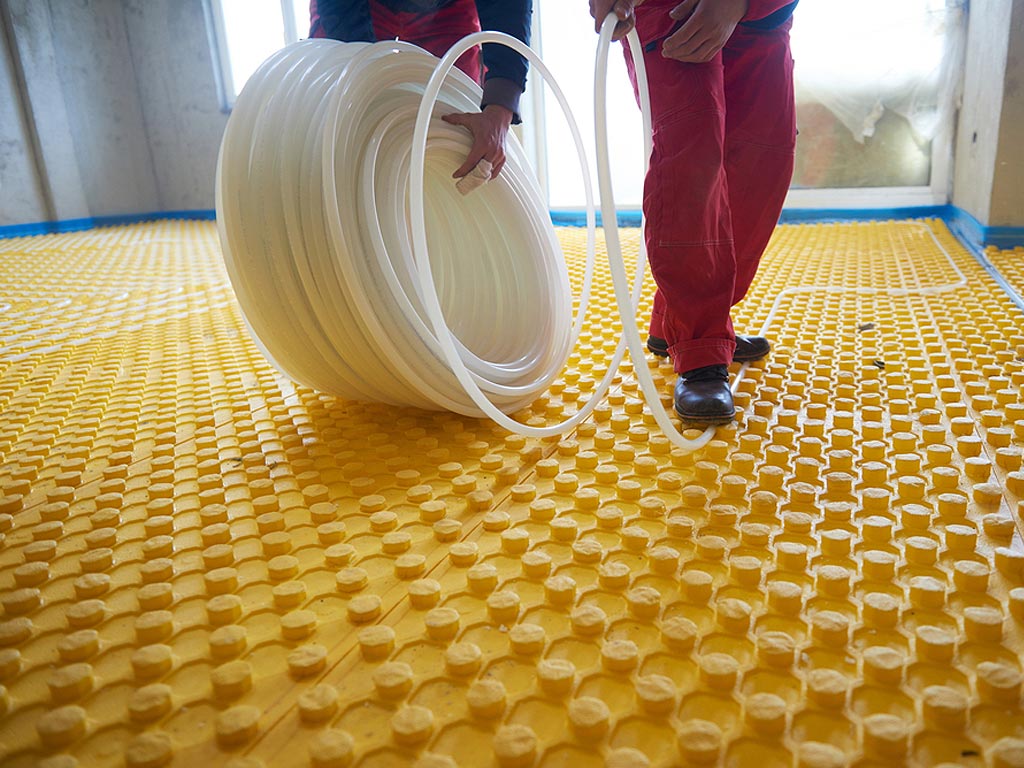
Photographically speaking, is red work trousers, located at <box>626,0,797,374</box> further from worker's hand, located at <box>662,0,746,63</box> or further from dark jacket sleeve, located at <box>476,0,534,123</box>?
dark jacket sleeve, located at <box>476,0,534,123</box>

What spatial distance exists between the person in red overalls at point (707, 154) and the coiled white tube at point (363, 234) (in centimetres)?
10

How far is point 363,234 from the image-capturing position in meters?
1.44

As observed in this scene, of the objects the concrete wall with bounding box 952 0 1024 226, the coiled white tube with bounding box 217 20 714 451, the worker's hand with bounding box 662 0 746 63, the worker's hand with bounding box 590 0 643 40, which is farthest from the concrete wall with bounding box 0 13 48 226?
the concrete wall with bounding box 952 0 1024 226

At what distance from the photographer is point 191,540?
1204 mm

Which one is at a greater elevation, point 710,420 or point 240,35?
point 240,35

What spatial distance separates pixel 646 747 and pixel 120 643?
2.35 feet

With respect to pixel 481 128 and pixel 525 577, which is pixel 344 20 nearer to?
pixel 481 128

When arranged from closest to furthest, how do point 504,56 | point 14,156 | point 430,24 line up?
1. point 504,56
2. point 430,24
3. point 14,156

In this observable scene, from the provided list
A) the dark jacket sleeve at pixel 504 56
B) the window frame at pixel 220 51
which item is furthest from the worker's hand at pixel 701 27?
the window frame at pixel 220 51

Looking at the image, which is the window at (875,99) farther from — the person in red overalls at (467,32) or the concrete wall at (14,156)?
the concrete wall at (14,156)

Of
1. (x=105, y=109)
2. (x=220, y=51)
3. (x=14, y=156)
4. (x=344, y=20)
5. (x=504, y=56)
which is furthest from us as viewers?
(x=220, y=51)

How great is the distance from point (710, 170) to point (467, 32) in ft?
3.53

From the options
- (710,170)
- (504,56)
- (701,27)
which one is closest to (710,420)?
(710,170)

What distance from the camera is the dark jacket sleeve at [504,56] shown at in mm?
1726
